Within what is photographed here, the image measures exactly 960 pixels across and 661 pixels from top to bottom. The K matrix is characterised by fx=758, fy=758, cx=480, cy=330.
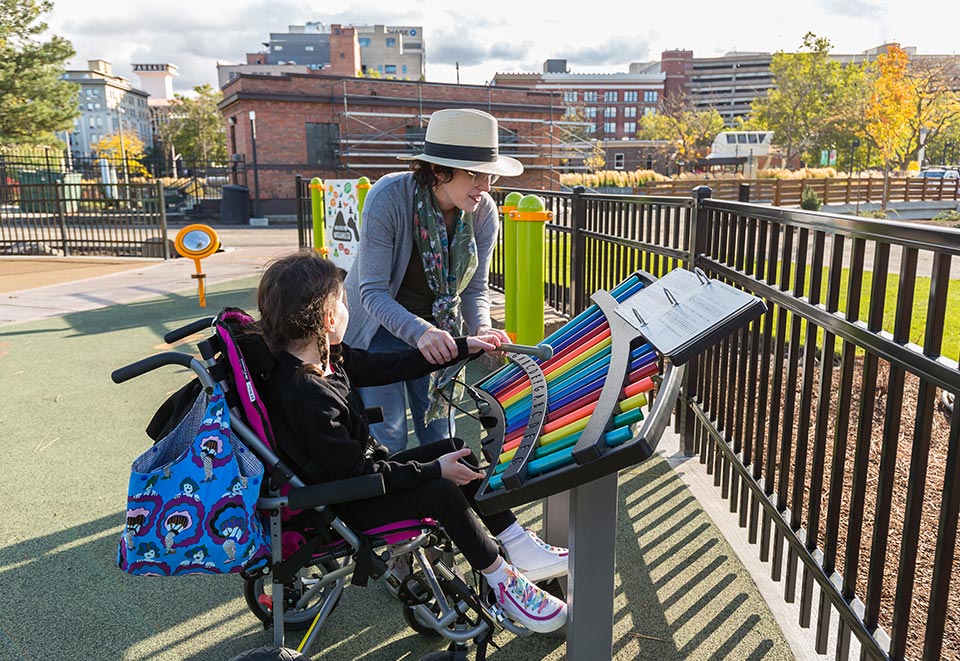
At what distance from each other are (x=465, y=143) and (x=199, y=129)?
6372cm

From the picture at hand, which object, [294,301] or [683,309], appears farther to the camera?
[294,301]

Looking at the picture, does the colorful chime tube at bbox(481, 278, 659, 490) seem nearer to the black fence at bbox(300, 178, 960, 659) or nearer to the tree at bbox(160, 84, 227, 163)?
the black fence at bbox(300, 178, 960, 659)

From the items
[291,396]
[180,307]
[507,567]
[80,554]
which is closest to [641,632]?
[507,567]

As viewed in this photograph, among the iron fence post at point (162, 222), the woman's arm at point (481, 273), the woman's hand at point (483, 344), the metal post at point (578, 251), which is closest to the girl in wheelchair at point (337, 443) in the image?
Result: the woman's hand at point (483, 344)

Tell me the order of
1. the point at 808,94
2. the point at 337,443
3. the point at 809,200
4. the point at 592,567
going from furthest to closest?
the point at 808,94, the point at 809,200, the point at 337,443, the point at 592,567

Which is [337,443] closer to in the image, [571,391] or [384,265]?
[571,391]

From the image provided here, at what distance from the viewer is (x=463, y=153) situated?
278 cm

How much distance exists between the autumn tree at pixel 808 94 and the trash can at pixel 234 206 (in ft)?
156

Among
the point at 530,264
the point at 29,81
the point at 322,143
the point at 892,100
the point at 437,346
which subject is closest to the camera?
the point at 437,346

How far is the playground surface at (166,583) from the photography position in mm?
2627

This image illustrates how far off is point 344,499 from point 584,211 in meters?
4.28

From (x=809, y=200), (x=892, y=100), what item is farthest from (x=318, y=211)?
(x=892, y=100)

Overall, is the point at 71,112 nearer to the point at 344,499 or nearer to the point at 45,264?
the point at 45,264

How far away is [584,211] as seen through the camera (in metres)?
5.96
